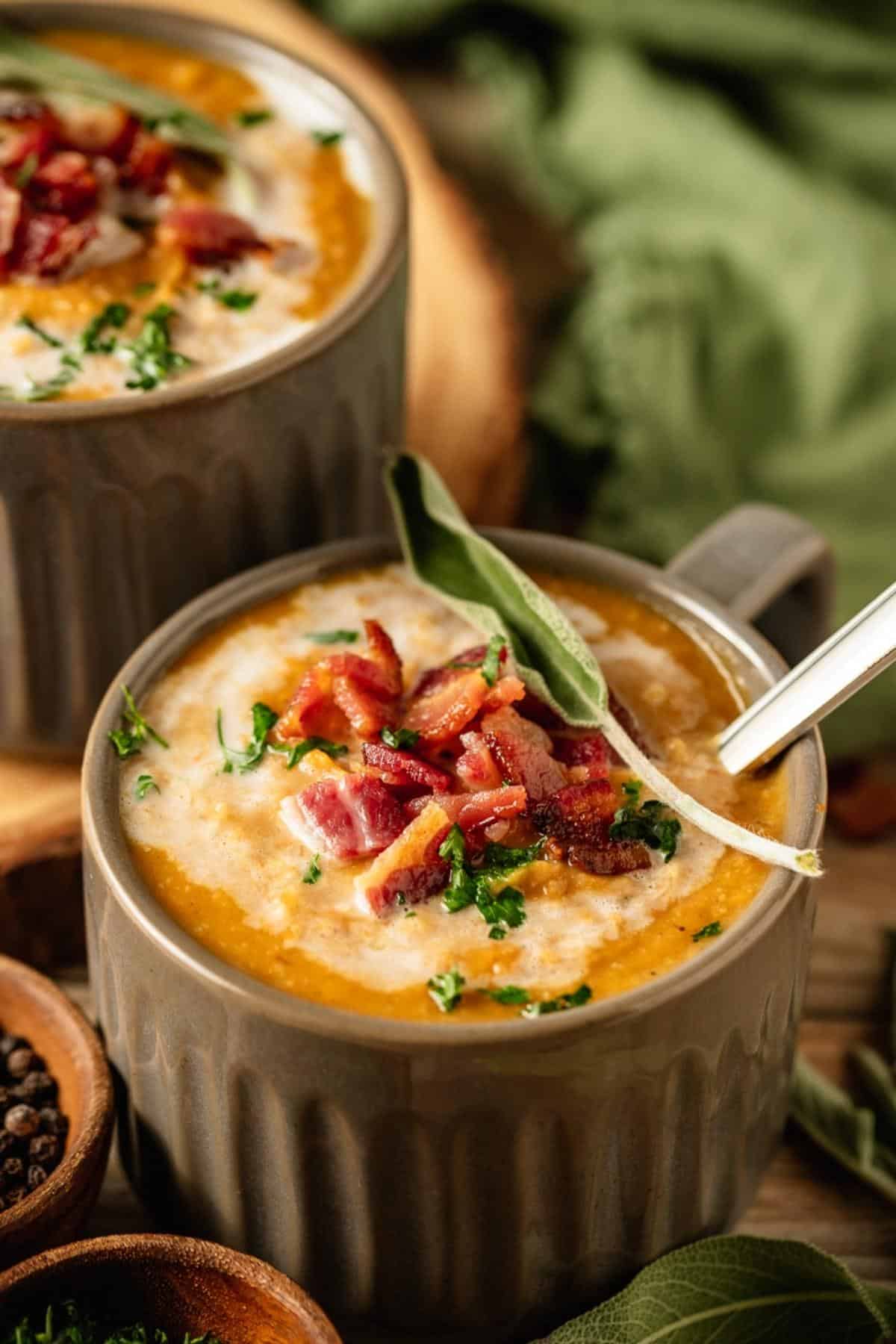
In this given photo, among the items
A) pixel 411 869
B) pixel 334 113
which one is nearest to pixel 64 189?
pixel 334 113

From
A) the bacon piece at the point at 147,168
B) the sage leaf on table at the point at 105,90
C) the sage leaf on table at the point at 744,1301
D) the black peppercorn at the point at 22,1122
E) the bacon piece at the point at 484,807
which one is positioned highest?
the sage leaf on table at the point at 105,90

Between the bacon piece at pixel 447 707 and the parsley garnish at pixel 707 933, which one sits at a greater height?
the bacon piece at pixel 447 707

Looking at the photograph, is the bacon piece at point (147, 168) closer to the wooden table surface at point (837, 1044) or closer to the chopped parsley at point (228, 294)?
the chopped parsley at point (228, 294)

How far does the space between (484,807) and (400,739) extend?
0.15m

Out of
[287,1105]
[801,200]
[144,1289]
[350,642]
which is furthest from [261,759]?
[801,200]

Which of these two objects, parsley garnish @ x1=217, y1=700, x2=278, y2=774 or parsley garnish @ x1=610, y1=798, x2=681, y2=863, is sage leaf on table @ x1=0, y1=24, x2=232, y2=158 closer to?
parsley garnish @ x1=217, y1=700, x2=278, y2=774

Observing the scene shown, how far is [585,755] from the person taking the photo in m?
2.09

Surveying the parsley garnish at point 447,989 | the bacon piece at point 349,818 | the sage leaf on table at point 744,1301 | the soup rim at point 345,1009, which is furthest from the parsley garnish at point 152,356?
the sage leaf on table at point 744,1301

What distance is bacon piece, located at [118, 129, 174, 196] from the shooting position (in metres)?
2.67

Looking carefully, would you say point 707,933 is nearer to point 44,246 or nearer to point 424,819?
point 424,819

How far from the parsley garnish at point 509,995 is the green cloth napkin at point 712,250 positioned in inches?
51.1

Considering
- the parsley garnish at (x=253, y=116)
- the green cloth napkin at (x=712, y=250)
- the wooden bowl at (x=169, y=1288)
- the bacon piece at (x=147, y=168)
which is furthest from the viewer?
the green cloth napkin at (x=712, y=250)

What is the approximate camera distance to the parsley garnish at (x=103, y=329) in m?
2.41

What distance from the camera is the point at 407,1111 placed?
1804 mm
